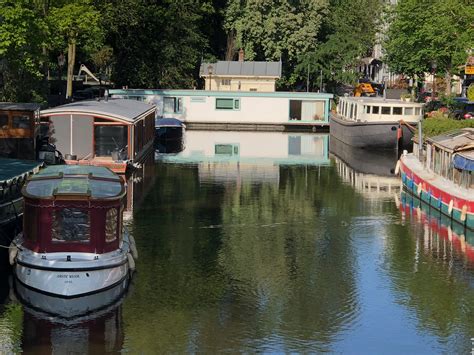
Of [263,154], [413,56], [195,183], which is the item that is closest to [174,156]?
[263,154]

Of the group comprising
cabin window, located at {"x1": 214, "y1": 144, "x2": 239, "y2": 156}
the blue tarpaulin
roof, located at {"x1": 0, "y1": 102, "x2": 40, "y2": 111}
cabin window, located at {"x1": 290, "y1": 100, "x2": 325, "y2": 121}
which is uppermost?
roof, located at {"x1": 0, "y1": 102, "x2": 40, "y2": 111}

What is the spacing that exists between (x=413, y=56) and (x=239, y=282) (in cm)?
4842

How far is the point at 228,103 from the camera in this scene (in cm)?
8406

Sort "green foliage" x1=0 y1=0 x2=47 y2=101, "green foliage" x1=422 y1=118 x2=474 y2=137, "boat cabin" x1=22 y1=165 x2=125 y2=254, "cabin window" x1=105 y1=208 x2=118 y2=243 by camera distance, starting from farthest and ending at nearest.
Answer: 1. "green foliage" x1=422 y1=118 x2=474 y2=137
2. "green foliage" x1=0 y1=0 x2=47 y2=101
3. "cabin window" x1=105 y1=208 x2=118 y2=243
4. "boat cabin" x1=22 y1=165 x2=125 y2=254

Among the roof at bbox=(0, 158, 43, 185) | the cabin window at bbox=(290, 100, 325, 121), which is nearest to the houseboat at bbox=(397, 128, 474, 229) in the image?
the roof at bbox=(0, 158, 43, 185)

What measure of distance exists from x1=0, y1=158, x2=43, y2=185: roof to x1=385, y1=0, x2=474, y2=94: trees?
35646mm

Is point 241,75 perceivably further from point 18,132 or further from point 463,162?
point 463,162

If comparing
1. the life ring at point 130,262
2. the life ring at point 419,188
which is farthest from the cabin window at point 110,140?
the life ring at point 130,262

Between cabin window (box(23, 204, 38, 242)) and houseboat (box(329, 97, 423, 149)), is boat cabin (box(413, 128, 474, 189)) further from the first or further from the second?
houseboat (box(329, 97, 423, 149))

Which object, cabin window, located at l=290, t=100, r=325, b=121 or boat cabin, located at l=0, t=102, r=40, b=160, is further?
cabin window, located at l=290, t=100, r=325, b=121

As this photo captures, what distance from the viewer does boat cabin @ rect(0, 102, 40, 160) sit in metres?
46.1

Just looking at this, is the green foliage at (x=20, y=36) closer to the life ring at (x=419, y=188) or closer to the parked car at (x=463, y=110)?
the life ring at (x=419, y=188)

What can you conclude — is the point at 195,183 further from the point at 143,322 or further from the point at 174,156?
the point at 143,322

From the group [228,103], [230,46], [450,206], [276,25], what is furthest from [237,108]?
[450,206]
